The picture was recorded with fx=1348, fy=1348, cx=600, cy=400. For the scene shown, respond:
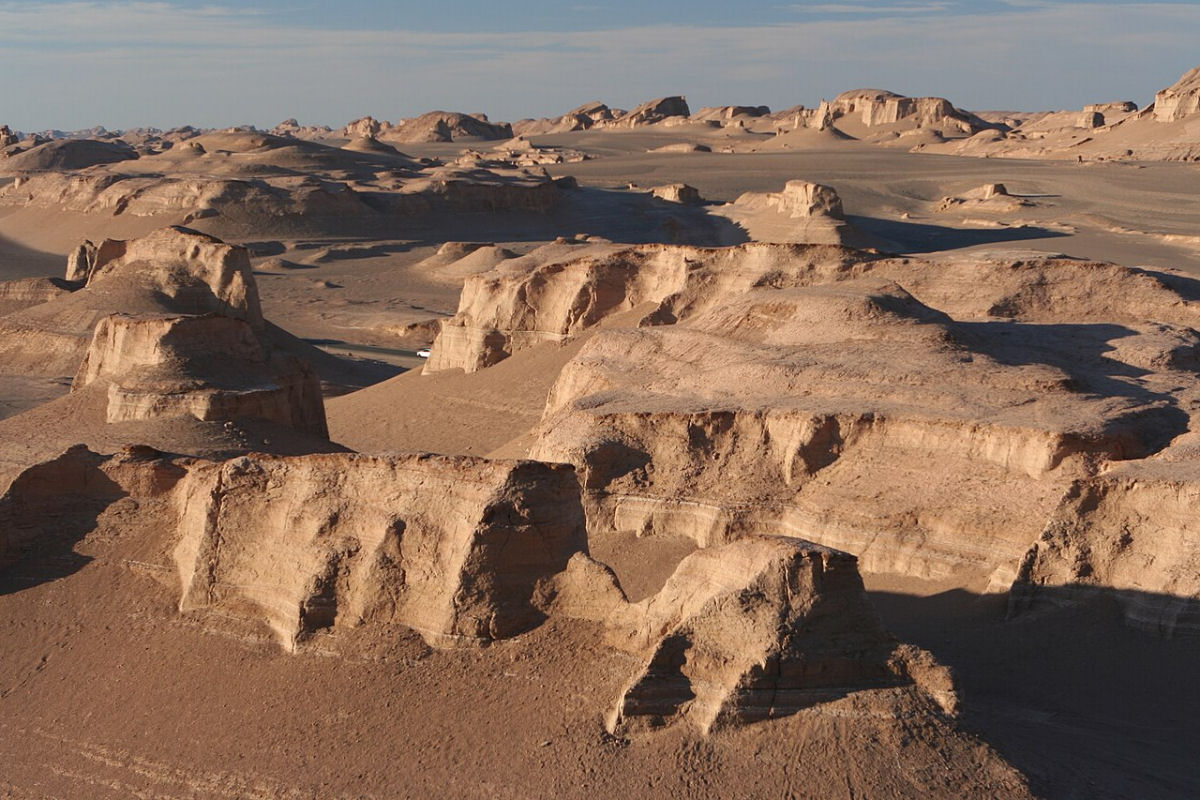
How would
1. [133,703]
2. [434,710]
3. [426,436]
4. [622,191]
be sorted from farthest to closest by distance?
[622,191], [426,436], [133,703], [434,710]

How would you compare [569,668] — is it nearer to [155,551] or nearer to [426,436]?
[155,551]

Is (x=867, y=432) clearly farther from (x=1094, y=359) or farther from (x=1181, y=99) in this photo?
(x=1181, y=99)

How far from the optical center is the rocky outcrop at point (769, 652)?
8.51m

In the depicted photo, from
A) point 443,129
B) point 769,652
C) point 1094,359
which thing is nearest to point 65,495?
point 769,652

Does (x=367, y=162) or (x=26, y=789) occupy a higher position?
(x=26, y=789)

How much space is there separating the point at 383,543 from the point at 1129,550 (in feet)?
22.0

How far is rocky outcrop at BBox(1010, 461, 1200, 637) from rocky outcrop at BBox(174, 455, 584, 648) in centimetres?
484

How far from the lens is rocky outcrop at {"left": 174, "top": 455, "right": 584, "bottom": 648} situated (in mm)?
10008

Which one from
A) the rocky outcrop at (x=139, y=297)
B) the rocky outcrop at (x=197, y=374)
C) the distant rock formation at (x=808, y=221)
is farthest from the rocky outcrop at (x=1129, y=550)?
the distant rock formation at (x=808, y=221)

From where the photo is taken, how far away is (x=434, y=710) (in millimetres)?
9398

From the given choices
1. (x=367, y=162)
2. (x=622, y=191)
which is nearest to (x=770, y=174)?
(x=622, y=191)

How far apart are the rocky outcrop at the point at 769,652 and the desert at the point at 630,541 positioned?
24mm

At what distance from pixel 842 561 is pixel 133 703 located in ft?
18.8

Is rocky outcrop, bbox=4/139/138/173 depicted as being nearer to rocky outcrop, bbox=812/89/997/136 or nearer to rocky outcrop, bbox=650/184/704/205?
rocky outcrop, bbox=650/184/704/205
